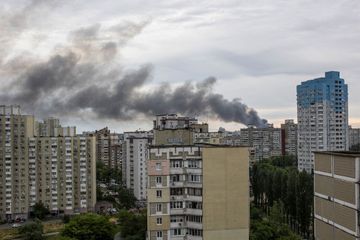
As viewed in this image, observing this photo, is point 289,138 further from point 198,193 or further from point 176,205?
point 198,193

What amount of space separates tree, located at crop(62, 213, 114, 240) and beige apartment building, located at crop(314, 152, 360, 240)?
458 inches

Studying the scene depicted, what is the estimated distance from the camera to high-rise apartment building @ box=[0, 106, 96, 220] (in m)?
27.6

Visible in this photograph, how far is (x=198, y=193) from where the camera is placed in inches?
436

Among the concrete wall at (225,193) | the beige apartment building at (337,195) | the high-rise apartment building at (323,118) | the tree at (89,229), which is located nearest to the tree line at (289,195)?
the high-rise apartment building at (323,118)

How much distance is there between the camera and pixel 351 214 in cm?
776

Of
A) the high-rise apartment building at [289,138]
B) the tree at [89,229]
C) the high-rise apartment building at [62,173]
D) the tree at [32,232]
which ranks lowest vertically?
the tree at [32,232]

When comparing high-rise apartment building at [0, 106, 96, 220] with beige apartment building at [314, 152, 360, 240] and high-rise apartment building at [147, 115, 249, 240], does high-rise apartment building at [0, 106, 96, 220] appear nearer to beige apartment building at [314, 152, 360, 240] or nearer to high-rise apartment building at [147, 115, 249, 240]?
high-rise apartment building at [147, 115, 249, 240]

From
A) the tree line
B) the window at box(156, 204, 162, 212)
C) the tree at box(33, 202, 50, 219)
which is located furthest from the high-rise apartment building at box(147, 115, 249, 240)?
the tree at box(33, 202, 50, 219)

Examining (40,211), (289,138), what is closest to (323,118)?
(289,138)

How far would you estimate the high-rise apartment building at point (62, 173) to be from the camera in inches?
1118

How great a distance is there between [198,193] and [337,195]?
358cm

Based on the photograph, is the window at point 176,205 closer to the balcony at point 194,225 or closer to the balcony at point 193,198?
the balcony at point 193,198

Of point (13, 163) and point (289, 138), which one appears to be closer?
point (13, 163)

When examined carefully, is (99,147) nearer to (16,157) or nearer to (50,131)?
(50,131)
